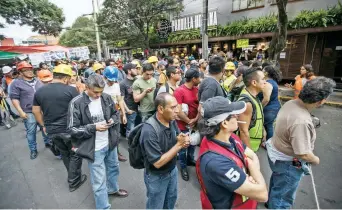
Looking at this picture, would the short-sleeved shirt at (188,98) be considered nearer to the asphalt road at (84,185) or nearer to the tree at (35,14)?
the asphalt road at (84,185)

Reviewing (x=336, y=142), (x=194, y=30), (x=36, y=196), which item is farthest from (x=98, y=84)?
(x=194, y=30)

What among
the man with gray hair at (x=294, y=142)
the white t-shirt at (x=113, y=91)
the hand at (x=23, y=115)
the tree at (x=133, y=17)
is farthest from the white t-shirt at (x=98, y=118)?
the tree at (x=133, y=17)

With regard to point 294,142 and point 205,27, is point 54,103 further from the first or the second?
point 205,27

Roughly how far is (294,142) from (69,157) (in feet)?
11.0

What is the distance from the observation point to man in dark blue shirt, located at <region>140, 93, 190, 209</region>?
6.33 ft

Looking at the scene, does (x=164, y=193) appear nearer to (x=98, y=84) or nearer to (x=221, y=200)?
(x=221, y=200)

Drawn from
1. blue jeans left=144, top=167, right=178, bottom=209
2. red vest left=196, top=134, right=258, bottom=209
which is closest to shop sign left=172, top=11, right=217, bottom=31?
blue jeans left=144, top=167, right=178, bottom=209

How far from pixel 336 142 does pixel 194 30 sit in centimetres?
1239

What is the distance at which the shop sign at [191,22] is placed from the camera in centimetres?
1430

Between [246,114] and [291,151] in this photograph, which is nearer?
[291,151]

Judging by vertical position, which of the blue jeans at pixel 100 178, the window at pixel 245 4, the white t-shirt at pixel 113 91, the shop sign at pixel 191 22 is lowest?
the blue jeans at pixel 100 178

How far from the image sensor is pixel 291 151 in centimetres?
218

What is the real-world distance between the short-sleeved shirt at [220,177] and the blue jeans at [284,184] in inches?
43.6

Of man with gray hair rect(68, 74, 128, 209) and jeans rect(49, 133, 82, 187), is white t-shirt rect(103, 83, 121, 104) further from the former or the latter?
man with gray hair rect(68, 74, 128, 209)
